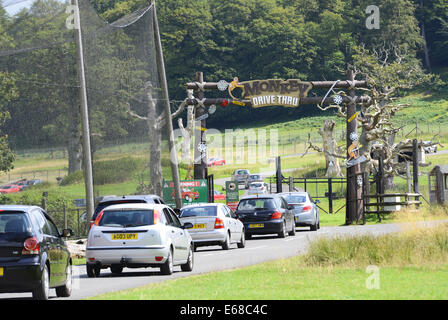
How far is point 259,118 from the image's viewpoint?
134 m

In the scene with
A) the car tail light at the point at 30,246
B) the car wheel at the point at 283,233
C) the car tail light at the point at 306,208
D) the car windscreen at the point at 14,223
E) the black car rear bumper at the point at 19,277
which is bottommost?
the car wheel at the point at 283,233

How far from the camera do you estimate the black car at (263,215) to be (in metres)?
33.2

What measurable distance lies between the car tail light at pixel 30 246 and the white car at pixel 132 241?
4964 mm

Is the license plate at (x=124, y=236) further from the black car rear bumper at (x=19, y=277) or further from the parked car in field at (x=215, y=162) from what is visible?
the parked car in field at (x=215, y=162)

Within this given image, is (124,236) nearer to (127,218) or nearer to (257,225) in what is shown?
(127,218)

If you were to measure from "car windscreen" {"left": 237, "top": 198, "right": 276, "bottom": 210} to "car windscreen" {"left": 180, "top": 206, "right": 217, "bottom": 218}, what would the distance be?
16.6 feet

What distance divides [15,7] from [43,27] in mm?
1829

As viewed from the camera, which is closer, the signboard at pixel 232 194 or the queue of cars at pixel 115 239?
the queue of cars at pixel 115 239

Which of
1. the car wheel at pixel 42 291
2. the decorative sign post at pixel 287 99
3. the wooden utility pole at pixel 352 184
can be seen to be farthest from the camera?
the wooden utility pole at pixel 352 184

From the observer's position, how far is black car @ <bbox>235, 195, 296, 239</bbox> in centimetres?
3316

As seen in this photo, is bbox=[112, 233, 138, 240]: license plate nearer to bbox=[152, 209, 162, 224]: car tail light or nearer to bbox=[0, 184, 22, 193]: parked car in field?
bbox=[152, 209, 162, 224]: car tail light

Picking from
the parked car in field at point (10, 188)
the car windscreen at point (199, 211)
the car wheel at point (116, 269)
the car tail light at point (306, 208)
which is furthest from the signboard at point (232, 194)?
the car wheel at point (116, 269)

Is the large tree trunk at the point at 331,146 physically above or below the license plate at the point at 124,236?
above
